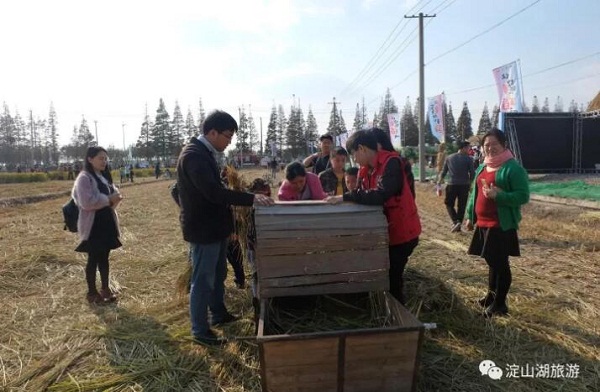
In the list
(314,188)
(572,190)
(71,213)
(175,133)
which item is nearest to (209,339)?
(314,188)

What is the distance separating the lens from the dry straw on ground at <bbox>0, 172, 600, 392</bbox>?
10.8ft

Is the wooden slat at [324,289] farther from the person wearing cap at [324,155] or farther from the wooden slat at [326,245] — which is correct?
the person wearing cap at [324,155]

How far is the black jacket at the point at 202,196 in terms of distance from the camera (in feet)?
11.6

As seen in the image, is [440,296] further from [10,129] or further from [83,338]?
[10,129]

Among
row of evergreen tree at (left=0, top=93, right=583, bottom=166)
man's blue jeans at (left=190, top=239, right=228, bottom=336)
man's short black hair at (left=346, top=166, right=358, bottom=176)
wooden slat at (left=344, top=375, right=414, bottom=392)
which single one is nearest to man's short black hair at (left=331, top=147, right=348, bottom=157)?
man's short black hair at (left=346, top=166, right=358, bottom=176)

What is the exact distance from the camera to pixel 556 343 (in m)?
3.69

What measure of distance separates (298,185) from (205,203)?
111 cm

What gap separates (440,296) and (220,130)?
2554 mm

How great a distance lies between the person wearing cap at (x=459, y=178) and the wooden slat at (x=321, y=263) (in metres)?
5.72

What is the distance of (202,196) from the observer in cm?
370

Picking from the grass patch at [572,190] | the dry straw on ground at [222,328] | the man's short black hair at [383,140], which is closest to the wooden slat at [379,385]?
the dry straw on ground at [222,328]

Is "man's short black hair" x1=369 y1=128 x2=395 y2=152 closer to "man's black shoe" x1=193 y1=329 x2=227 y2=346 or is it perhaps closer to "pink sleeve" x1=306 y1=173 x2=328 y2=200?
"pink sleeve" x1=306 y1=173 x2=328 y2=200

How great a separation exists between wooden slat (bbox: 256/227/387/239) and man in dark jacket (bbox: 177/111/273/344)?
0.42m

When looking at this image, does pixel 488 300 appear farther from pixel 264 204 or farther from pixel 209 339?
pixel 209 339
